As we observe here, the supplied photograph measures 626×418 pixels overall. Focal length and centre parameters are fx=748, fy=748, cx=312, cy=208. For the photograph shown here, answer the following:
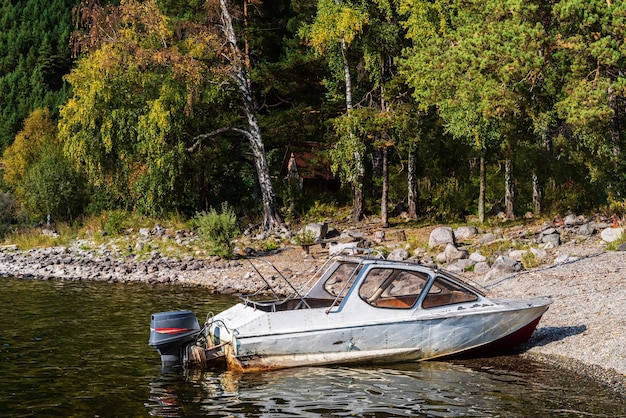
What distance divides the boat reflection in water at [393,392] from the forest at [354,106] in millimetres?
11204

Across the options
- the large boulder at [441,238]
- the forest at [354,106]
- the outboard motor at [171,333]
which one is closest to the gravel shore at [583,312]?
the forest at [354,106]

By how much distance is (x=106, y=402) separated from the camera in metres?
11.3

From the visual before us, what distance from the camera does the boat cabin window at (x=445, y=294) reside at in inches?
533

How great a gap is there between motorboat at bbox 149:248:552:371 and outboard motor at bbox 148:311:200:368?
2 centimetres

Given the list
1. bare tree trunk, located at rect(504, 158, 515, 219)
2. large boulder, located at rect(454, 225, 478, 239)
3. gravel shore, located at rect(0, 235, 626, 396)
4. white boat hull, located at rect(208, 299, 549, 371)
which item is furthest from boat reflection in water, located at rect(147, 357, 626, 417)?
bare tree trunk, located at rect(504, 158, 515, 219)

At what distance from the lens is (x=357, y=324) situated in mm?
12961

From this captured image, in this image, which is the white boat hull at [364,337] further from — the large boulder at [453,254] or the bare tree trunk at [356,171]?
the bare tree trunk at [356,171]

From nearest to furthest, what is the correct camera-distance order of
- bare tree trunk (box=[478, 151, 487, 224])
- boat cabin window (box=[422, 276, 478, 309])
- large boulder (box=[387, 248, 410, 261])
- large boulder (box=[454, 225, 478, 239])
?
boat cabin window (box=[422, 276, 478, 309]) < large boulder (box=[387, 248, 410, 261]) < large boulder (box=[454, 225, 478, 239]) < bare tree trunk (box=[478, 151, 487, 224])

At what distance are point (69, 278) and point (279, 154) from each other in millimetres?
21893

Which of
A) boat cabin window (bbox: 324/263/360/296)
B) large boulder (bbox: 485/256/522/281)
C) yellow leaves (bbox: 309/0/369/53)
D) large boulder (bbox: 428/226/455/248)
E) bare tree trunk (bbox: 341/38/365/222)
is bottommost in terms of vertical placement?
large boulder (bbox: 485/256/522/281)

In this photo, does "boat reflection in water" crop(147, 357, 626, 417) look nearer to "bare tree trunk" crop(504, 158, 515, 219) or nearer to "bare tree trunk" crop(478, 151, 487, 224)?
"bare tree trunk" crop(478, 151, 487, 224)

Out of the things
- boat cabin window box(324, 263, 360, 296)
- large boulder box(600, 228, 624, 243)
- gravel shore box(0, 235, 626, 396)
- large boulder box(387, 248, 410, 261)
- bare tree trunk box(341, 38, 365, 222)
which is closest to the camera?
gravel shore box(0, 235, 626, 396)

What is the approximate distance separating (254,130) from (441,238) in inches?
466

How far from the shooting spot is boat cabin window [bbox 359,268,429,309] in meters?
13.5
